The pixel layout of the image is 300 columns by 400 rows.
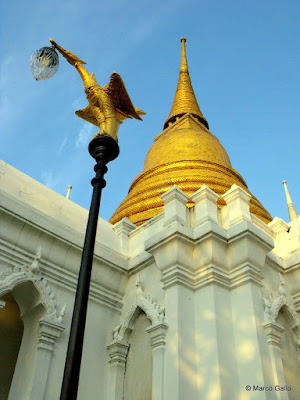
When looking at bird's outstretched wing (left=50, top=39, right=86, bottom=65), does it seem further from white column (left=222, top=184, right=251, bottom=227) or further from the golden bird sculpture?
white column (left=222, top=184, right=251, bottom=227)

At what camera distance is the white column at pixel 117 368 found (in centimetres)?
825

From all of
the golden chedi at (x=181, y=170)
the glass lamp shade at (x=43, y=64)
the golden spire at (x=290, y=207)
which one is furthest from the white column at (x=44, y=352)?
the golden spire at (x=290, y=207)

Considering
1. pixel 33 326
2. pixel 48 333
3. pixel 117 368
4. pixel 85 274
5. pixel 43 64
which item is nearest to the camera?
pixel 85 274

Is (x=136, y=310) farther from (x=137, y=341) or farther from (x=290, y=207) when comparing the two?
(x=290, y=207)

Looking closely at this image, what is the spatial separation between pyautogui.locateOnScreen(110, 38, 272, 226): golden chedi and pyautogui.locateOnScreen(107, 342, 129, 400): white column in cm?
454

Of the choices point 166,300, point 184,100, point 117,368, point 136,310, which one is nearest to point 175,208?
point 166,300

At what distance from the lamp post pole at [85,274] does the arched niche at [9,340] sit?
17.2 feet

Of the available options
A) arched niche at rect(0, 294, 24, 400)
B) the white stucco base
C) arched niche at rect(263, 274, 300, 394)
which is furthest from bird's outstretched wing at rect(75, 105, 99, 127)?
arched niche at rect(0, 294, 24, 400)

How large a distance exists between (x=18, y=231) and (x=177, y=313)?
3210mm

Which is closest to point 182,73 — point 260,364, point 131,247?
point 131,247

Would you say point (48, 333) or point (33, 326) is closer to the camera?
point (48, 333)

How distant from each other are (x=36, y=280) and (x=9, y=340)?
2363 millimetres

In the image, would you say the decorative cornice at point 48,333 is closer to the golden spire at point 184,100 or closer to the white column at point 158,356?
the white column at point 158,356

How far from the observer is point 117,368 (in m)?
8.48
